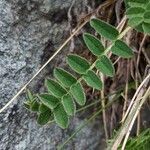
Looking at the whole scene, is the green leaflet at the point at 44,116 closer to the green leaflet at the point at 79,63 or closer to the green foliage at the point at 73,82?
the green foliage at the point at 73,82

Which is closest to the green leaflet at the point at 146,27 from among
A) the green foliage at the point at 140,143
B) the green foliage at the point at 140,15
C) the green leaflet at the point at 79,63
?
the green foliage at the point at 140,15

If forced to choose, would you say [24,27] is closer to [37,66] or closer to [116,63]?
[37,66]

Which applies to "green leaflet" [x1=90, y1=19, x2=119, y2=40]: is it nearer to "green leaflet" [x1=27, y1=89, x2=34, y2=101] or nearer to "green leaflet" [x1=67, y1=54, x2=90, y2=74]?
"green leaflet" [x1=67, y1=54, x2=90, y2=74]

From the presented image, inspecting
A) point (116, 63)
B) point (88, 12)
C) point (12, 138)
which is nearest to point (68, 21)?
point (88, 12)

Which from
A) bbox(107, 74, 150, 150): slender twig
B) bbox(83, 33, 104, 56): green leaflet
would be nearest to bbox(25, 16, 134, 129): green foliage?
bbox(83, 33, 104, 56): green leaflet

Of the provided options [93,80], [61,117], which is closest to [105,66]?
[93,80]

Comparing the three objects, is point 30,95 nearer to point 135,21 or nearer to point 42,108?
point 42,108
